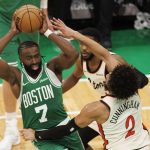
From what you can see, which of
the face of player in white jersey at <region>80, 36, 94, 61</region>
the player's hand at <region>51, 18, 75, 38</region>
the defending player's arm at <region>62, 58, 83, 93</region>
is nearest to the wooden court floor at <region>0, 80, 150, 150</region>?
the defending player's arm at <region>62, 58, 83, 93</region>

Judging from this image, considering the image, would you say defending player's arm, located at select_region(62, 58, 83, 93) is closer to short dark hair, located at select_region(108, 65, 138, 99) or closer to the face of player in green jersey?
the face of player in green jersey

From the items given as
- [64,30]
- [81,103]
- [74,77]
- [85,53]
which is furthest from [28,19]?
[81,103]

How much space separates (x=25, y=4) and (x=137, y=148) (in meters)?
1.76

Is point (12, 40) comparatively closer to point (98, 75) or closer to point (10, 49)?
point (10, 49)

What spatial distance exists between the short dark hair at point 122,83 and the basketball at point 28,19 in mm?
931

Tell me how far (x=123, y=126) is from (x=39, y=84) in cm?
76

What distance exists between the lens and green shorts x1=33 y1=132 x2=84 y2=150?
3799mm

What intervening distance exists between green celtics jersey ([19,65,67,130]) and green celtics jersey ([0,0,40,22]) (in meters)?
0.90

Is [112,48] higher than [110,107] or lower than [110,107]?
lower

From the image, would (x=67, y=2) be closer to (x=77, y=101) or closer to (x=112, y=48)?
(x=112, y=48)

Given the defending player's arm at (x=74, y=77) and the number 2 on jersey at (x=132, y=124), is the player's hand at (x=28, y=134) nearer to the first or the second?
the number 2 on jersey at (x=132, y=124)

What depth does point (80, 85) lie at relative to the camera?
6051 mm

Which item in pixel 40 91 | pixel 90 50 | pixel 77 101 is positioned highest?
pixel 90 50

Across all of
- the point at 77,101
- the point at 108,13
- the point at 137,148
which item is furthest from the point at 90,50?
the point at 108,13
